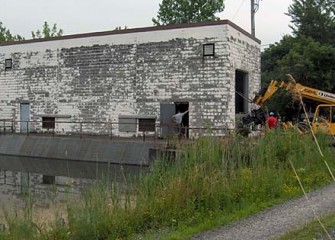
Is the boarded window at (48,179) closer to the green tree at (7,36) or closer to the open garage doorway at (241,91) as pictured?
the open garage doorway at (241,91)

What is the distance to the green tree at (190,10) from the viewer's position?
48.8 metres

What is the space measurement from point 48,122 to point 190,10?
2513 cm

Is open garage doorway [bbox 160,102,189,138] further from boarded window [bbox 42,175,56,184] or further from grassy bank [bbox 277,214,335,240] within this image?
grassy bank [bbox 277,214,335,240]

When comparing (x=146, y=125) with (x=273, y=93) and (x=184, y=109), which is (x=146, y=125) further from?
(x=273, y=93)

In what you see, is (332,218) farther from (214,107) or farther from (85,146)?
(85,146)

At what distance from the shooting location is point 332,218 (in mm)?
7621

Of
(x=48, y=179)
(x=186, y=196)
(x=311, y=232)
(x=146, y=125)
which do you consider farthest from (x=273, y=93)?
(x=311, y=232)

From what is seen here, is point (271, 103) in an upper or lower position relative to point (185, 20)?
lower

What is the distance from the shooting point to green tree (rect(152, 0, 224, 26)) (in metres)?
48.8

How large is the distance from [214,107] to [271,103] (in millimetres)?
10795

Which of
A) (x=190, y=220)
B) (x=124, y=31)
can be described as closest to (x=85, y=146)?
(x=124, y=31)

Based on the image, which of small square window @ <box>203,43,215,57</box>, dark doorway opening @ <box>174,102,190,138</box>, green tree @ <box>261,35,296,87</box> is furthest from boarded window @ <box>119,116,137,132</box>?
green tree @ <box>261,35,296,87</box>

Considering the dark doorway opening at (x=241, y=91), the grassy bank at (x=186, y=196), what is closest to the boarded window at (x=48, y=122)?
the dark doorway opening at (x=241, y=91)

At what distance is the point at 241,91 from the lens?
87.7 feet
